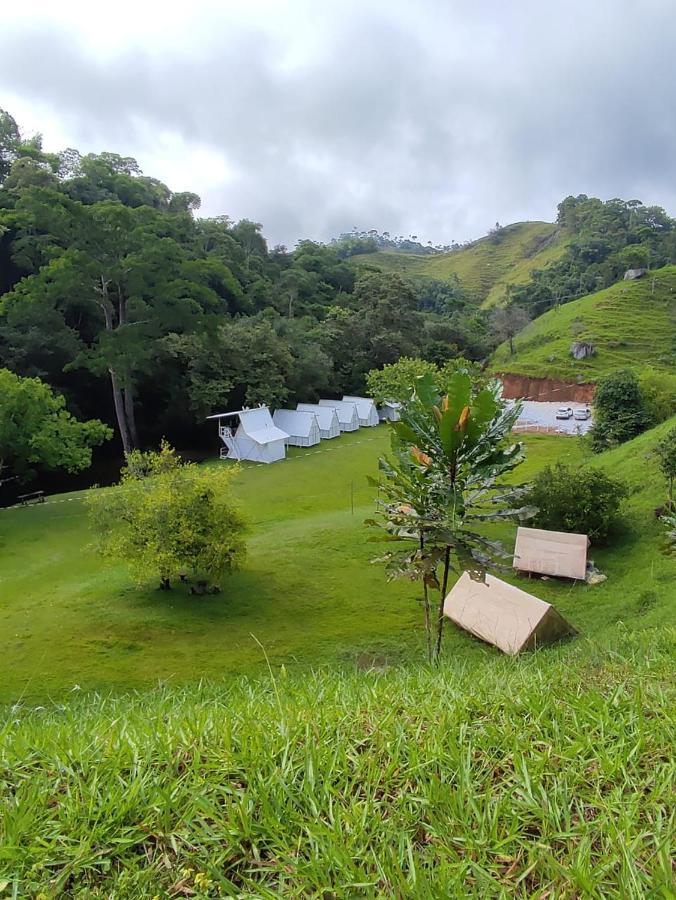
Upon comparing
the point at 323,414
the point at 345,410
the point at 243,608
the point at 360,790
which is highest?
the point at 360,790

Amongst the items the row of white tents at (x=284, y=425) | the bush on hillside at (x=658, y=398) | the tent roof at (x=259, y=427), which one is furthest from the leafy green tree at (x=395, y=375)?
the bush on hillside at (x=658, y=398)

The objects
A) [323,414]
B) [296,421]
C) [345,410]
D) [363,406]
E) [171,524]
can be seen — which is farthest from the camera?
[363,406]

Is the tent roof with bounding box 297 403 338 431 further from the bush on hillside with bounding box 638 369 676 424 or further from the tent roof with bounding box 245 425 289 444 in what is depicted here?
the bush on hillside with bounding box 638 369 676 424

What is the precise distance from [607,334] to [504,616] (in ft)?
177

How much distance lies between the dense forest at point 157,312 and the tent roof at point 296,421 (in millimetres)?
1740

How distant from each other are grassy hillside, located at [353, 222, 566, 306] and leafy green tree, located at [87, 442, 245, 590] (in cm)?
9382

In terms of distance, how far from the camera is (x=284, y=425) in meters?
34.7

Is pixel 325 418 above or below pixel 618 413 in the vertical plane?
below

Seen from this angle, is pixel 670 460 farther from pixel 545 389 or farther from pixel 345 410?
pixel 545 389

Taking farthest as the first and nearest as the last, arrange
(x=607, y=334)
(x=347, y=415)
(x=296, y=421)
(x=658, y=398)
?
(x=607, y=334), (x=347, y=415), (x=296, y=421), (x=658, y=398)

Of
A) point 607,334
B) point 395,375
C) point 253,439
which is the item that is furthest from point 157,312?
point 607,334

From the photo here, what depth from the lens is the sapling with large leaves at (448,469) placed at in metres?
6.11

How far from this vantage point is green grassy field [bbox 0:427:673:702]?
33.7 ft

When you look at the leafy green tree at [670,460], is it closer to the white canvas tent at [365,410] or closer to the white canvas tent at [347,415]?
the white canvas tent at [347,415]
